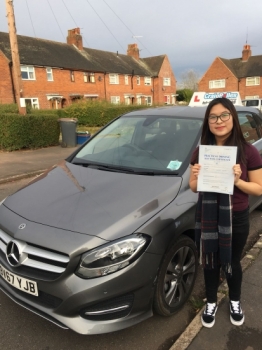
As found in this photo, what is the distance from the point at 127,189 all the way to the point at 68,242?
2.37ft

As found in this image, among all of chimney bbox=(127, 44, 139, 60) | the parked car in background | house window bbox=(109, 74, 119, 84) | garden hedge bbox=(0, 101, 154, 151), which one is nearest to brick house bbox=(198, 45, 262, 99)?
chimney bbox=(127, 44, 139, 60)

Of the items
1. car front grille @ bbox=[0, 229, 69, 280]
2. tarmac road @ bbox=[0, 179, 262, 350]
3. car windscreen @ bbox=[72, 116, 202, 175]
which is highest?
car windscreen @ bbox=[72, 116, 202, 175]

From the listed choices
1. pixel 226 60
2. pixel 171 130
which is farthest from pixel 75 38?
pixel 171 130

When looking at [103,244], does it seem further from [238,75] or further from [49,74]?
[238,75]

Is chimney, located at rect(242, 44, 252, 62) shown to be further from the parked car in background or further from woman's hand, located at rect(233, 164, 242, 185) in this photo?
woman's hand, located at rect(233, 164, 242, 185)

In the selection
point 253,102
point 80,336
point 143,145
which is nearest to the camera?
point 80,336

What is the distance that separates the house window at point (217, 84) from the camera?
45.2 metres

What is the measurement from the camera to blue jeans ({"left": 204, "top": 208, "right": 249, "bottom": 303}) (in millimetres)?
2094

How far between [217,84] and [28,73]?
3037 cm

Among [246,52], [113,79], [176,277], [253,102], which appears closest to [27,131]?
[176,277]

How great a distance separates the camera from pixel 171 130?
3262 mm

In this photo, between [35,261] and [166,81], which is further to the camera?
[166,81]

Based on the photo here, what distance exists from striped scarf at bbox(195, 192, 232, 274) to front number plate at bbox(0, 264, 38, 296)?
1227mm

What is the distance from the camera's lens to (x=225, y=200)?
1.97m
